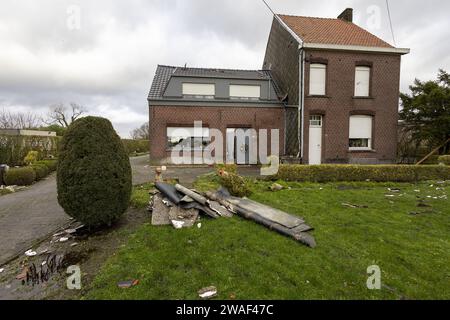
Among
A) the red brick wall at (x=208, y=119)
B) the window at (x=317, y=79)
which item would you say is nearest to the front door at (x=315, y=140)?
the window at (x=317, y=79)

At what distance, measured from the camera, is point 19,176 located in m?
9.15

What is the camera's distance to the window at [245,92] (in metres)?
A: 14.4

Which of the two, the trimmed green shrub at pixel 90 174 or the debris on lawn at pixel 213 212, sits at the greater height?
the trimmed green shrub at pixel 90 174

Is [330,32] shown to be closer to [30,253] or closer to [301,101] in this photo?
[301,101]

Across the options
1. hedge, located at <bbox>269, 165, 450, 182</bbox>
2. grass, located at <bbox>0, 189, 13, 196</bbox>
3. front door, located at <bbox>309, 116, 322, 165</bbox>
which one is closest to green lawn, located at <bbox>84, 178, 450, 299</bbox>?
hedge, located at <bbox>269, 165, 450, 182</bbox>

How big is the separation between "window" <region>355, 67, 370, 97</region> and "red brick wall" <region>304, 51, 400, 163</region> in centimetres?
26

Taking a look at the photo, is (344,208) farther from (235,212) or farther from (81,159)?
(81,159)

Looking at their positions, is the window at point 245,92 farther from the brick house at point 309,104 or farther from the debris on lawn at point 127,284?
the debris on lawn at point 127,284

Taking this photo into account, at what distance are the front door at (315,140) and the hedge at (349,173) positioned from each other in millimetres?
4526

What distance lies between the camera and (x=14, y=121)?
21.9 metres

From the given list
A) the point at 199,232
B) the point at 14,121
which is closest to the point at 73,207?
the point at 199,232

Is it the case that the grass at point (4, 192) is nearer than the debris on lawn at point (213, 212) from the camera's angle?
No

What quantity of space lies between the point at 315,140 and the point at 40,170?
1404cm
